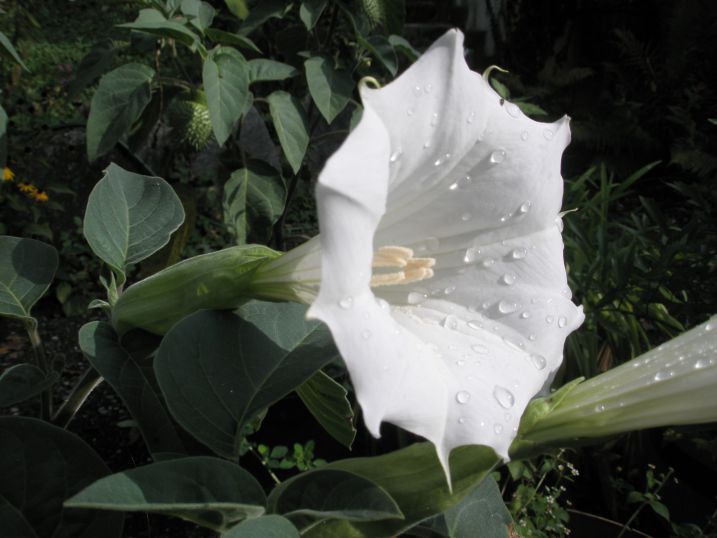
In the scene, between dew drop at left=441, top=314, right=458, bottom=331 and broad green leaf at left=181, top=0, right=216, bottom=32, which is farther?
broad green leaf at left=181, top=0, right=216, bottom=32

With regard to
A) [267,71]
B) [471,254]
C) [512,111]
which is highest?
[512,111]

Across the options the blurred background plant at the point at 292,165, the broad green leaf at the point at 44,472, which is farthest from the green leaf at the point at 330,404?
the blurred background plant at the point at 292,165

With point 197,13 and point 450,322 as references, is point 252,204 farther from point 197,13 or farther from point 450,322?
point 450,322

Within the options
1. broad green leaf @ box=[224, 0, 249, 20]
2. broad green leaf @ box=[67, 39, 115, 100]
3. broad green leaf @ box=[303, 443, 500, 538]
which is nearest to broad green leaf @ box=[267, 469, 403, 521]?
broad green leaf @ box=[303, 443, 500, 538]

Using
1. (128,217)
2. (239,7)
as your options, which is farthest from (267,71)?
(128,217)

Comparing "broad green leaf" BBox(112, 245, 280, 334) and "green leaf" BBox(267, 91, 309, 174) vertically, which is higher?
"broad green leaf" BBox(112, 245, 280, 334)

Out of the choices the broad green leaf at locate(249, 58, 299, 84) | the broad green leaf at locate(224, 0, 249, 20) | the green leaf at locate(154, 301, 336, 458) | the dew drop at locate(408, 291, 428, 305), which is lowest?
the broad green leaf at locate(249, 58, 299, 84)

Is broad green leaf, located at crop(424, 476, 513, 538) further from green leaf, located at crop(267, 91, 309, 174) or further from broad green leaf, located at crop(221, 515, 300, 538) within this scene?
green leaf, located at crop(267, 91, 309, 174)
